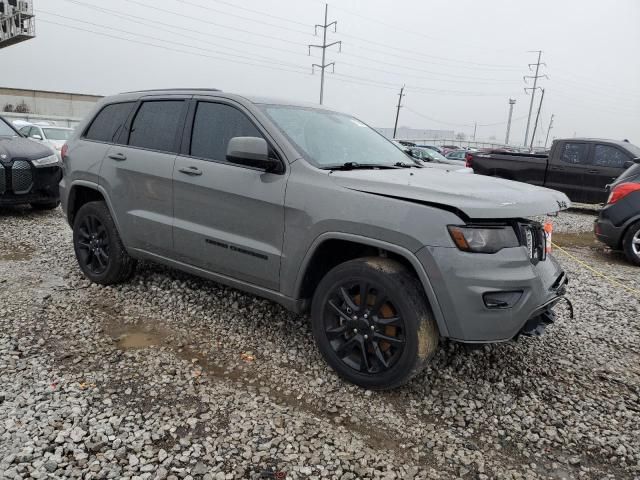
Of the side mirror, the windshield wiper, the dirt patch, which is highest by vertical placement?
the side mirror

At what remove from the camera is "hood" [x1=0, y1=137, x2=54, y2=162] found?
7211 mm

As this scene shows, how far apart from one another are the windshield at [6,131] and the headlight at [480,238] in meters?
8.01

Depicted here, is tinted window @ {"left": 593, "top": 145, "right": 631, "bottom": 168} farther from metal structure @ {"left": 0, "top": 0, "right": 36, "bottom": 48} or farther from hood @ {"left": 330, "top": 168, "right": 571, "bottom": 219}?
metal structure @ {"left": 0, "top": 0, "right": 36, "bottom": 48}

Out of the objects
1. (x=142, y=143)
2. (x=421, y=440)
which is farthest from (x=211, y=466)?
(x=142, y=143)

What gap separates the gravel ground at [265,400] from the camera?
2383 millimetres

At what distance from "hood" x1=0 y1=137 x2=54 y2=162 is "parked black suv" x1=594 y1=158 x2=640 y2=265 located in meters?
8.57

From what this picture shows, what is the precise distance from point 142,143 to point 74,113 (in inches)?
2051

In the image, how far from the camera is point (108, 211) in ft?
14.6

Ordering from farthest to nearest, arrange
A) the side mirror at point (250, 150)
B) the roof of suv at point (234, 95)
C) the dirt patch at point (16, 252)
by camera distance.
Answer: the dirt patch at point (16, 252) < the roof of suv at point (234, 95) < the side mirror at point (250, 150)

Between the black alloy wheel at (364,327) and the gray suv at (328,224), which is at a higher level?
the gray suv at (328,224)

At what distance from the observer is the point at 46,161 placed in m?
7.60

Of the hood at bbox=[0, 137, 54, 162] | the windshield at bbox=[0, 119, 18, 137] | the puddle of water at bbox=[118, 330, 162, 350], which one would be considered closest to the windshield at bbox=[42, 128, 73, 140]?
the windshield at bbox=[0, 119, 18, 137]

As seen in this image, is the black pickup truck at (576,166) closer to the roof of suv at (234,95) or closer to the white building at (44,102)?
the roof of suv at (234,95)

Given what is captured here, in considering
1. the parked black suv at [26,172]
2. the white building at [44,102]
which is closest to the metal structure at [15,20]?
the white building at [44,102]
